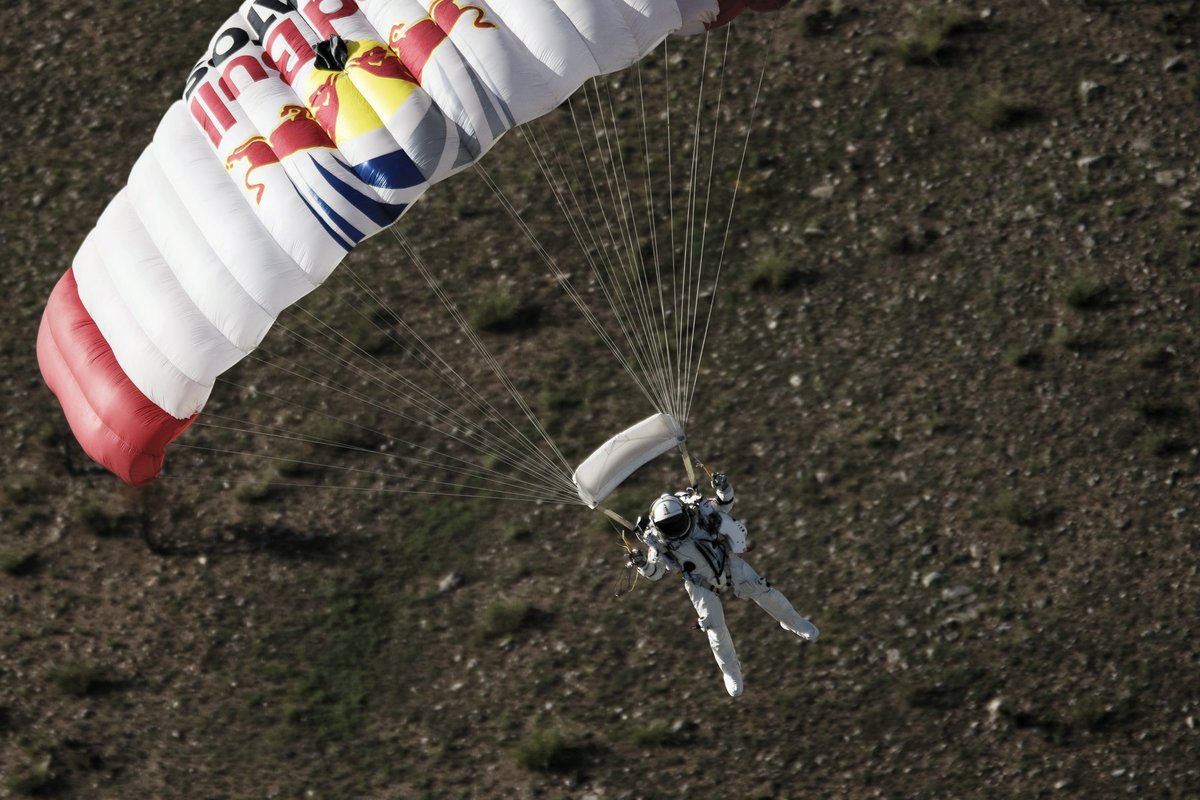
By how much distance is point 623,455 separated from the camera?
1936 cm

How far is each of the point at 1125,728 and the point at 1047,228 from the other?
6563 millimetres

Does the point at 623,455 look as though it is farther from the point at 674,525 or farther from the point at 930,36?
the point at 930,36

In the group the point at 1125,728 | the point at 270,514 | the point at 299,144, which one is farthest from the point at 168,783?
the point at 1125,728

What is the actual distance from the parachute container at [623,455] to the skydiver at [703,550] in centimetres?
54

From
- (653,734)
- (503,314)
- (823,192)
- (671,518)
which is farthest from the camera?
(823,192)

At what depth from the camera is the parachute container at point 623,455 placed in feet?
63.3

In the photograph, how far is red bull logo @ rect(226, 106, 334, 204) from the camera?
57.5 ft

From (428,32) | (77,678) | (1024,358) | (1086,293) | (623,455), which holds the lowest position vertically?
(1024,358)

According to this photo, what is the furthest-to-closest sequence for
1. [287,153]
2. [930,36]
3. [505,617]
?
1. [930,36]
2. [505,617]
3. [287,153]

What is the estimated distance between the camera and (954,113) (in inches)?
973

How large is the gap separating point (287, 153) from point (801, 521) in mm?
9140

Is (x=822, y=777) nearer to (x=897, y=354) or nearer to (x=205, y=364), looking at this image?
(x=897, y=354)

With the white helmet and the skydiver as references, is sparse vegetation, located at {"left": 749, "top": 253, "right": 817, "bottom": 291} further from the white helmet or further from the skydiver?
the white helmet

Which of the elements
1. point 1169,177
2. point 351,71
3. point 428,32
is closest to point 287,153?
point 351,71
